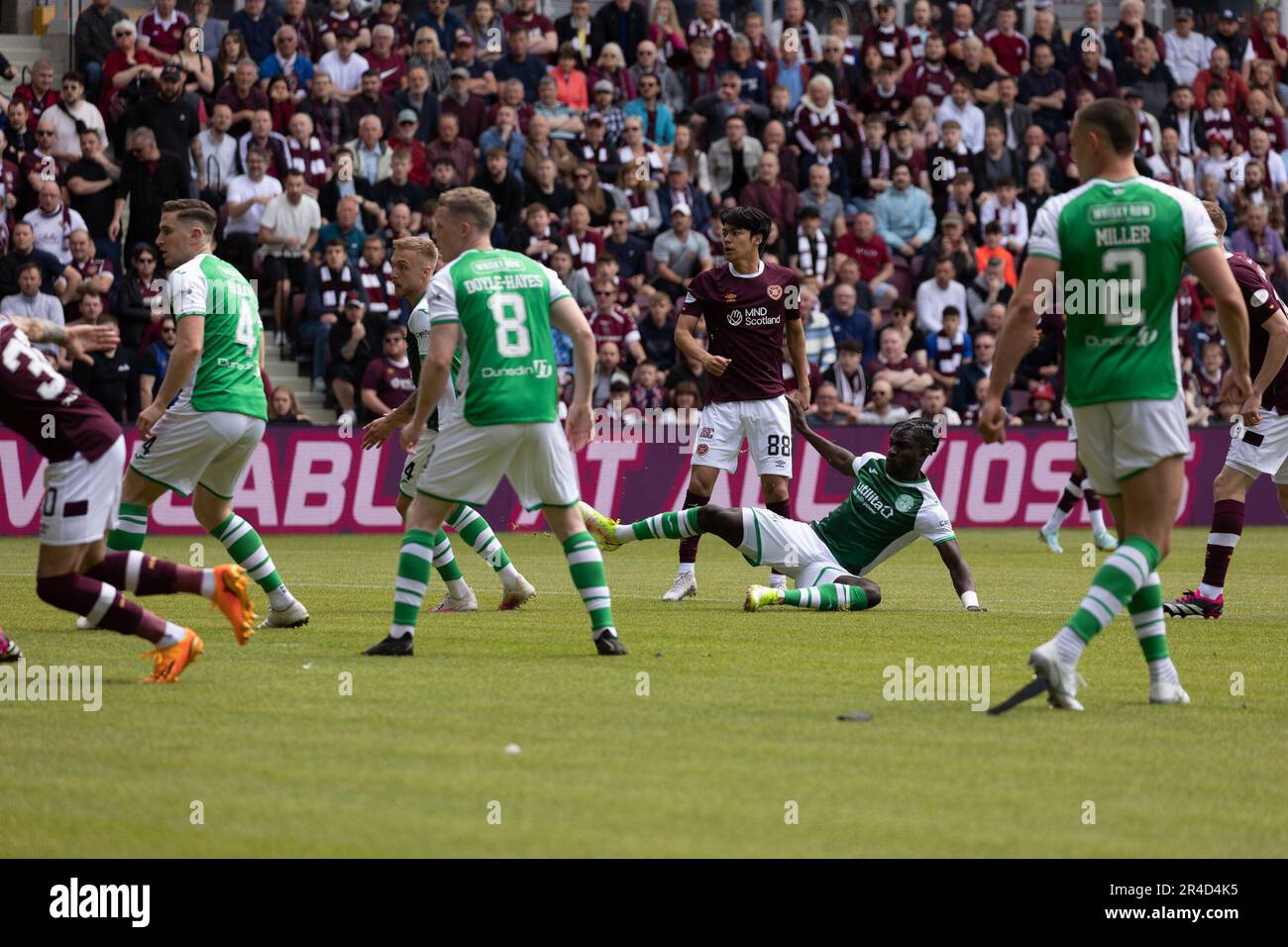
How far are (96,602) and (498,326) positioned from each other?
8.06 feet

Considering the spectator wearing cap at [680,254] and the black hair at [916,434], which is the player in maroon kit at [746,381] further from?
the spectator wearing cap at [680,254]

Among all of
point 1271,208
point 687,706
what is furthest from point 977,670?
point 1271,208

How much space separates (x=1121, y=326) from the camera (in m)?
8.11

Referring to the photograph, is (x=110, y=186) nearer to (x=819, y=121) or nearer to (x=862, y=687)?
(x=819, y=121)

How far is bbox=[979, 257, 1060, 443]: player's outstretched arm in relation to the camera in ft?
26.2

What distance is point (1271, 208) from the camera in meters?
27.7

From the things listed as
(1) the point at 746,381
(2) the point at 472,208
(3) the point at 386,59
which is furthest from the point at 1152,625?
(3) the point at 386,59

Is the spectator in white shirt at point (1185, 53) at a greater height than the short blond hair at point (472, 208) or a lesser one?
lesser

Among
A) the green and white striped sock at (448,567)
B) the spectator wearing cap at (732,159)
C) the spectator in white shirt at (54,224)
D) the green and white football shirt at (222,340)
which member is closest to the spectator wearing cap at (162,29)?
the spectator in white shirt at (54,224)

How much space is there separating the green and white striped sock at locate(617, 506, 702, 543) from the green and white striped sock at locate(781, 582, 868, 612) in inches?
31.0

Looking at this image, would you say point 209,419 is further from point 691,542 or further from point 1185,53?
point 1185,53

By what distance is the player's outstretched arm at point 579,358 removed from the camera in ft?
31.6

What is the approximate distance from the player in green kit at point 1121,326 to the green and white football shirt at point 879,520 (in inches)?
173
